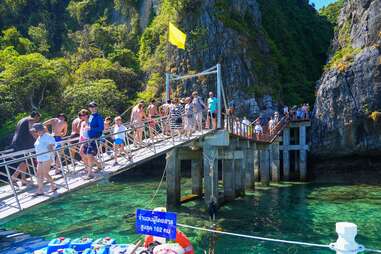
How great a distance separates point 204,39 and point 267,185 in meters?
18.3

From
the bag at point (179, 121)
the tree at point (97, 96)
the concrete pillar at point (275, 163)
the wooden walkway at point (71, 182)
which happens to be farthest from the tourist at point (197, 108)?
the tree at point (97, 96)

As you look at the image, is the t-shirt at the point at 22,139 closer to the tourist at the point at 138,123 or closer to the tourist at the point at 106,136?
the tourist at the point at 106,136

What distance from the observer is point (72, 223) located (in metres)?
17.8

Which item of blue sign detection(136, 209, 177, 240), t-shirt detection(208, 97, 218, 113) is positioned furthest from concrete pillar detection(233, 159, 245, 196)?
blue sign detection(136, 209, 177, 240)

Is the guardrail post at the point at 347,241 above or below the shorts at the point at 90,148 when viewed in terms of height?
below

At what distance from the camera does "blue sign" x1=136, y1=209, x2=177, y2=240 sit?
7273 millimetres

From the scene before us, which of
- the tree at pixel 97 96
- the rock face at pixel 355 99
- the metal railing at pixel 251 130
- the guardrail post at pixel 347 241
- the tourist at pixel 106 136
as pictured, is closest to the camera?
the guardrail post at pixel 347 241

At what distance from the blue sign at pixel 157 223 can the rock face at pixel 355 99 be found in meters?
28.9

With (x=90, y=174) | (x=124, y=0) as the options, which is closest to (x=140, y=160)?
(x=90, y=174)

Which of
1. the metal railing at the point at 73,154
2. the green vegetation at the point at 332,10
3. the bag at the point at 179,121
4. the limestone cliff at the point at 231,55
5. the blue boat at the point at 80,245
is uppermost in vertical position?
the green vegetation at the point at 332,10

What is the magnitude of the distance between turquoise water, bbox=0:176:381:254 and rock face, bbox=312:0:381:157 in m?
6.03

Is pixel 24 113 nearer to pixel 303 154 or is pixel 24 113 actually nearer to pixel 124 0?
pixel 124 0

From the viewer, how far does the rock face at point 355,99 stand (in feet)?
106

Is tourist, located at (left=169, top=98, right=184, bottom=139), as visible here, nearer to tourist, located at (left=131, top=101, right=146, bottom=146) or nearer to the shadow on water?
tourist, located at (left=131, top=101, right=146, bottom=146)
